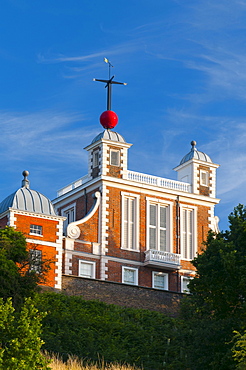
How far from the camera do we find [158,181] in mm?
73125

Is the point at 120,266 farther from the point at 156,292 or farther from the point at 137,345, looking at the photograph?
the point at 137,345

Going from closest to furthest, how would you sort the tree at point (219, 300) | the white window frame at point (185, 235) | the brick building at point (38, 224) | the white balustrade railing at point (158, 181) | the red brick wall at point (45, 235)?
the tree at point (219, 300), the red brick wall at point (45, 235), the brick building at point (38, 224), the white balustrade railing at point (158, 181), the white window frame at point (185, 235)

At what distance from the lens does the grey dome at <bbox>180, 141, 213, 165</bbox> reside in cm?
7613

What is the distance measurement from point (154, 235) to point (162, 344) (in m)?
18.2

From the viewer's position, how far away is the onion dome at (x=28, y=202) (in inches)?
2554

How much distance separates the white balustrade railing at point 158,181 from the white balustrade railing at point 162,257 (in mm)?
5527


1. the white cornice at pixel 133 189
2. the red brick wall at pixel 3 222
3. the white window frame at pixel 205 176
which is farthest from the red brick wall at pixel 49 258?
the white window frame at pixel 205 176

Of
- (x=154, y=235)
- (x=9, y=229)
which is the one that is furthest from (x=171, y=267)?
(x=9, y=229)

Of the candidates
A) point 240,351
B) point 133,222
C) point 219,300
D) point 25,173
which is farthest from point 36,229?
point 240,351

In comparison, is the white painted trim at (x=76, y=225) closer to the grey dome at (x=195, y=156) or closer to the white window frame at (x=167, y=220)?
the white window frame at (x=167, y=220)

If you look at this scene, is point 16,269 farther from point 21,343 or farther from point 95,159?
point 21,343

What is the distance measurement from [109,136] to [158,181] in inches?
209

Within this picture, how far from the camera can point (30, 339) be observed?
31.7 meters

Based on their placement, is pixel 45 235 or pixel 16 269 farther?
pixel 45 235
